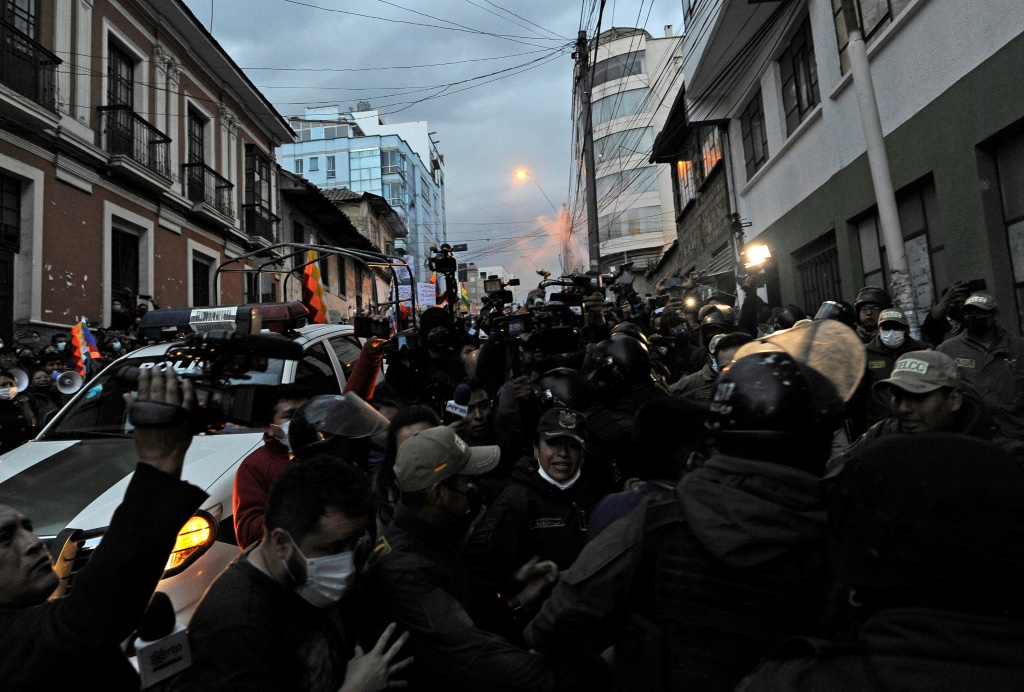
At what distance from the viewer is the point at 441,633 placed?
6.66 ft

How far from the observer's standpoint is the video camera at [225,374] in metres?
1.53

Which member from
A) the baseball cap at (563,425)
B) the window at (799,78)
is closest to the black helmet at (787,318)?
the baseball cap at (563,425)

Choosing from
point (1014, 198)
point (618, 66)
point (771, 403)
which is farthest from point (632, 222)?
point (771, 403)

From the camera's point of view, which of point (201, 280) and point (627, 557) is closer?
point (627, 557)

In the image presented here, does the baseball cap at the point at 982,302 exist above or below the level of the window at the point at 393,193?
below

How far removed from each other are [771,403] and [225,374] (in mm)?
1409

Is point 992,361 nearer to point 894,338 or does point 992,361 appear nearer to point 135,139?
point 894,338

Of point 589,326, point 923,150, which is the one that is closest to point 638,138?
point 923,150

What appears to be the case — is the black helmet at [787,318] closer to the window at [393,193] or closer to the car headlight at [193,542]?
the car headlight at [193,542]

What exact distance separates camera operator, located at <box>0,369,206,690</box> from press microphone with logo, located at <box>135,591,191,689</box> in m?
0.09

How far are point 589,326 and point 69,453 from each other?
158 inches

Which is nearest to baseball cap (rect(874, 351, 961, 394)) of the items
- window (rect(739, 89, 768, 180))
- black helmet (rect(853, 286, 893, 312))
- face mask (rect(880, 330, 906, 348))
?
face mask (rect(880, 330, 906, 348))

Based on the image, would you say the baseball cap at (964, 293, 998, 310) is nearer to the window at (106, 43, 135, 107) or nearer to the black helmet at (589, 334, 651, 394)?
the black helmet at (589, 334, 651, 394)

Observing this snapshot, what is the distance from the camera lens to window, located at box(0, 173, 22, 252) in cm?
1097
